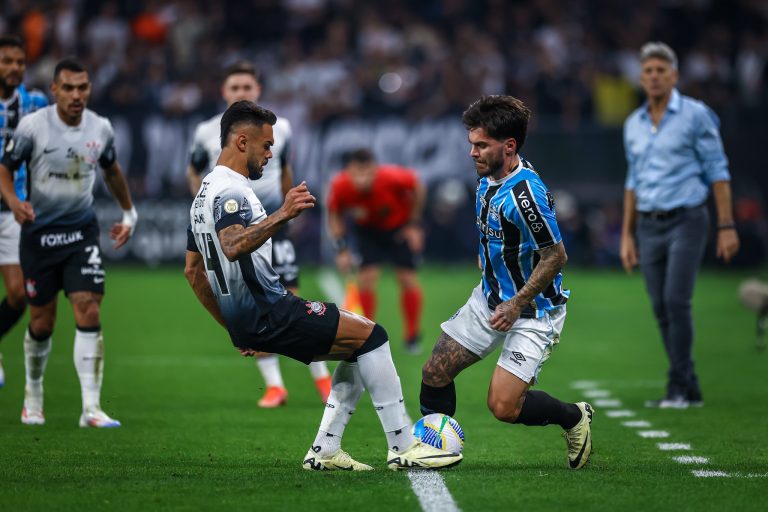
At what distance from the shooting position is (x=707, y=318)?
16.4m

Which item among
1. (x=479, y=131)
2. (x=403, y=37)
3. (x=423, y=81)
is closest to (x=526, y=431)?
(x=479, y=131)

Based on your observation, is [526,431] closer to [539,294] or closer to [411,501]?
[539,294]

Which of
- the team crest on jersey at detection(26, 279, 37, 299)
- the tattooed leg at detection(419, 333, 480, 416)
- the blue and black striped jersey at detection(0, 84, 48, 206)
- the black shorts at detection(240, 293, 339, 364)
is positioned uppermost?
the blue and black striped jersey at detection(0, 84, 48, 206)

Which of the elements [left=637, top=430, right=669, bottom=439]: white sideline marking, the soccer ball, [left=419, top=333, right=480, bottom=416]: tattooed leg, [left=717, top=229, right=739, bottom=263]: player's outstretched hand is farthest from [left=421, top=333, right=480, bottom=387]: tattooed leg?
[left=717, top=229, right=739, bottom=263]: player's outstretched hand

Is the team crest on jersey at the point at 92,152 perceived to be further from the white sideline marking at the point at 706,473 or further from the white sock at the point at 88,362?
the white sideline marking at the point at 706,473

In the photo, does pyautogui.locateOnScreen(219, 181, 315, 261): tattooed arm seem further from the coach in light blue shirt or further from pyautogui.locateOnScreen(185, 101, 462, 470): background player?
the coach in light blue shirt

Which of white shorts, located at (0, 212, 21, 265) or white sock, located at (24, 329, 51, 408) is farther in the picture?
white shorts, located at (0, 212, 21, 265)

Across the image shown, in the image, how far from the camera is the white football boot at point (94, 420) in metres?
8.35

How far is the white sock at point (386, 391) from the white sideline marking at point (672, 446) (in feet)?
5.98

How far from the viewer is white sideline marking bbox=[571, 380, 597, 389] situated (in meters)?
10.8

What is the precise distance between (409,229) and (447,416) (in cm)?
709

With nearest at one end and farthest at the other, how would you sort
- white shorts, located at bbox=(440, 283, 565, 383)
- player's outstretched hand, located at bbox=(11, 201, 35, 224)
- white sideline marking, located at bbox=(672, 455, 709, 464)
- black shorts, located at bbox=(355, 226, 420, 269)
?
white shorts, located at bbox=(440, 283, 565, 383)
white sideline marking, located at bbox=(672, 455, 709, 464)
player's outstretched hand, located at bbox=(11, 201, 35, 224)
black shorts, located at bbox=(355, 226, 420, 269)

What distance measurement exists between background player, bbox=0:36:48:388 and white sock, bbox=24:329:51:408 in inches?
28.2

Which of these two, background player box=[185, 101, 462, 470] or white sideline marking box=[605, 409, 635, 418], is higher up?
background player box=[185, 101, 462, 470]
